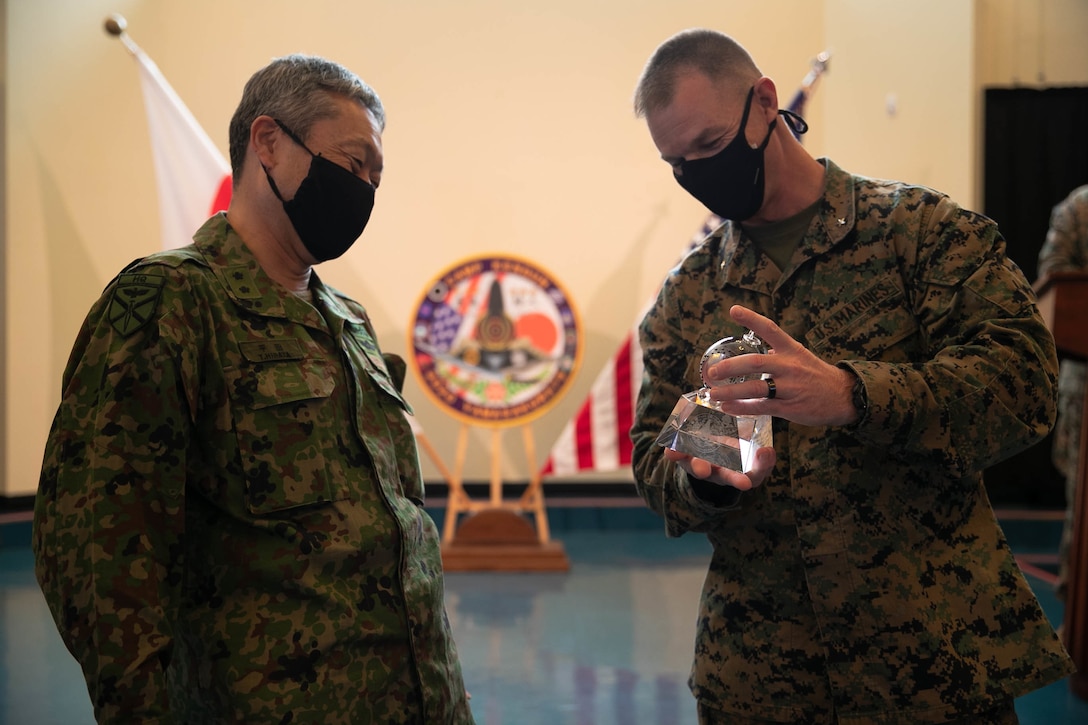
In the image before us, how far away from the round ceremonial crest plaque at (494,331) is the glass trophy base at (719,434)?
432cm

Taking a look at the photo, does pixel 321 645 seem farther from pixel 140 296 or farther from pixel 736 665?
pixel 736 665

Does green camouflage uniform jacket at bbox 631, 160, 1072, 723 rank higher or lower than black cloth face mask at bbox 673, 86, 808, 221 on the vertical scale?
lower

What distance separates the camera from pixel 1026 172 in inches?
240

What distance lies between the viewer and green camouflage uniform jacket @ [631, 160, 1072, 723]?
126cm

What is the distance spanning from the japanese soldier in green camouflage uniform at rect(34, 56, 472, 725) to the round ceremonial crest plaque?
4.15 meters

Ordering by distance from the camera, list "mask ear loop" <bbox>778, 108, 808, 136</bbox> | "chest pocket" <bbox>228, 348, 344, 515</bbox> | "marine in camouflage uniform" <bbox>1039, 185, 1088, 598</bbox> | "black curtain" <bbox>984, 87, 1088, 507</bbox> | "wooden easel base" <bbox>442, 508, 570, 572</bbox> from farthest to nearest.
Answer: "black curtain" <bbox>984, 87, 1088, 507</bbox> < "wooden easel base" <bbox>442, 508, 570, 572</bbox> < "marine in camouflage uniform" <bbox>1039, 185, 1088, 598</bbox> < "mask ear loop" <bbox>778, 108, 808, 136</bbox> < "chest pocket" <bbox>228, 348, 344, 515</bbox>

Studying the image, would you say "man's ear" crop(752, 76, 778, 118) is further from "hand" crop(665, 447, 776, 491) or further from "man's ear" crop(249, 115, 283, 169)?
"man's ear" crop(249, 115, 283, 169)

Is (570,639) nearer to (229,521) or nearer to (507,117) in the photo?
(229,521)

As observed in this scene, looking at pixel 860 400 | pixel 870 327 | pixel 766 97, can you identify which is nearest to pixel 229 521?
pixel 860 400

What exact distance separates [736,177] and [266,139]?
0.69m

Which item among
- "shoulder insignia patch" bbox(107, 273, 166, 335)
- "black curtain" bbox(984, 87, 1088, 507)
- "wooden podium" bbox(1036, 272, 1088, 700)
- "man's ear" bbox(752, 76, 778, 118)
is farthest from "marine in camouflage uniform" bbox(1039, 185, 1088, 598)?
"shoulder insignia patch" bbox(107, 273, 166, 335)

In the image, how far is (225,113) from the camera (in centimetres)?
649

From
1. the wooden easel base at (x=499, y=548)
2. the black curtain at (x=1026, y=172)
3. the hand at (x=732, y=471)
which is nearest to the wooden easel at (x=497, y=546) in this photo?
the wooden easel base at (x=499, y=548)

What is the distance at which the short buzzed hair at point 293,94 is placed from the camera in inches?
54.4
